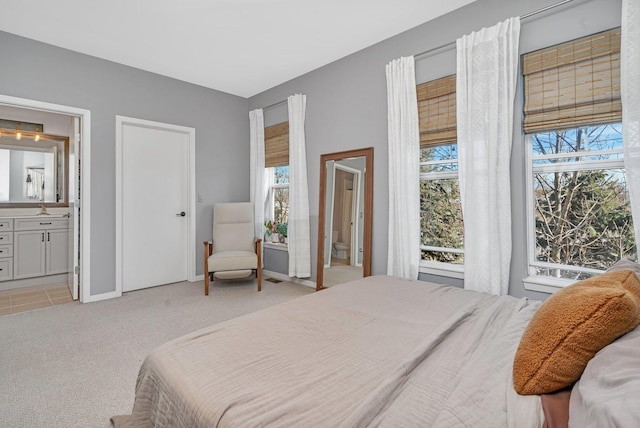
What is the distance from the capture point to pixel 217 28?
2992mm

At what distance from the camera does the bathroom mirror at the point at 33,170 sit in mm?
4309

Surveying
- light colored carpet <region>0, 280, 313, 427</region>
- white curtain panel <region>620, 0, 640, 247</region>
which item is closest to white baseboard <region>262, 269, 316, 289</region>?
light colored carpet <region>0, 280, 313, 427</region>

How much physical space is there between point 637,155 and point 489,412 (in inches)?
77.9

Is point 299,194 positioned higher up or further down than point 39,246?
higher up

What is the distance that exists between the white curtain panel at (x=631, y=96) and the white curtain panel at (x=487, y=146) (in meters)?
0.58

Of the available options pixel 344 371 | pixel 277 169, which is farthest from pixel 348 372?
pixel 277 169

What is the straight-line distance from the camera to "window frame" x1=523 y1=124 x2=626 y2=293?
7.03 ft

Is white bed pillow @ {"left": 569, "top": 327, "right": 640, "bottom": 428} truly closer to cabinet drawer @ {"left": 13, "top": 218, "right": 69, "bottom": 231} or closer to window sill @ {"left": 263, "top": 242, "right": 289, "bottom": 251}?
window sill @ {"left": 263, "top": 242, "right": 289, "bottom": 251}

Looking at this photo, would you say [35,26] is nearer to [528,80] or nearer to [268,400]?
[268,400]

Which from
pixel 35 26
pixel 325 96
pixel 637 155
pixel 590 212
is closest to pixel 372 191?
pixel 325 96

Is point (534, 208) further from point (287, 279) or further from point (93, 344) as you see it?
point (93, 344)

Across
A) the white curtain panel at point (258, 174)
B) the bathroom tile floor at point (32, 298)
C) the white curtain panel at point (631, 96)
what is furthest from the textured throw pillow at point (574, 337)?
the bathroom tile floor at point (32, 298)

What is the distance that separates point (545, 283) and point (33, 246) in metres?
5.85

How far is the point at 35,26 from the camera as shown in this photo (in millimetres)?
2916
